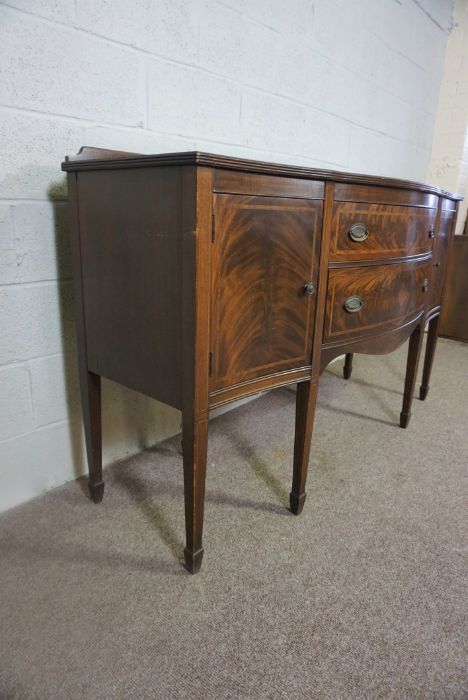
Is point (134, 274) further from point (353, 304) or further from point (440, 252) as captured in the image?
point (440, 252)

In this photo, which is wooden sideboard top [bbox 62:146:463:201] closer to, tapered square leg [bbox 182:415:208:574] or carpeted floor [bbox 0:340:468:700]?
tapered square leg [bbox 182:415:208:574]

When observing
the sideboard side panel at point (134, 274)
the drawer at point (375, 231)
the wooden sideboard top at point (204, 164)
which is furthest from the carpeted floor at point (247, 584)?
the wooden sideboard top at point (204, 164)

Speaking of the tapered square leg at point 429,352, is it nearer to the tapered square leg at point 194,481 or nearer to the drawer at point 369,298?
the drawer at point 369,298

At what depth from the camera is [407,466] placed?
1.61 metres

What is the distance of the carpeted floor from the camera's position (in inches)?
34.0

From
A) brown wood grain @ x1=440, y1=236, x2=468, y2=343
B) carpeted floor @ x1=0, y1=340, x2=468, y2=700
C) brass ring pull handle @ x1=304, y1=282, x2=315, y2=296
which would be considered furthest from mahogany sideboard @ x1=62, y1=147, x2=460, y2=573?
brown wood grain @ x1=440, y1=236, x2=468, y2=343

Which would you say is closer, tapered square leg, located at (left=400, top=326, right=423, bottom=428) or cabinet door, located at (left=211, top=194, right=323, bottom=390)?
cabinet door, located at (left=211, top=194, right=323, bottom=390)

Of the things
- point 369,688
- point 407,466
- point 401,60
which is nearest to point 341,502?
point 407,466

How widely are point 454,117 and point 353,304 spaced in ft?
8.51

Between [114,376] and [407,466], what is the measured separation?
1.05m

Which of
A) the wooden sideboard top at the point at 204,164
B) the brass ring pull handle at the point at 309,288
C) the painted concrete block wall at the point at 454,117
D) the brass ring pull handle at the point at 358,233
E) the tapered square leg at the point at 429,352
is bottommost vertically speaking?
the tapered square leg at the point at 429,352

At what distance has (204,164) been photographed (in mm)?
827

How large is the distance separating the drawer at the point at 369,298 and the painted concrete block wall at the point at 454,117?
208 cm

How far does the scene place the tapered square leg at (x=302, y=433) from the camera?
4.04 feet
